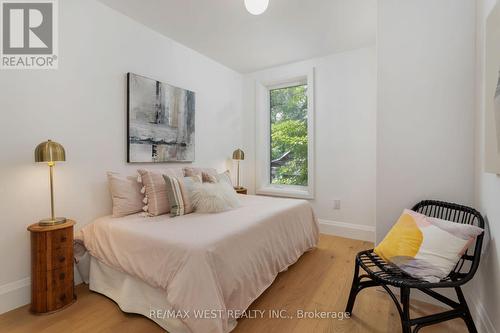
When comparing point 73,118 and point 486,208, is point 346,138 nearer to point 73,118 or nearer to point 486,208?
point 486,208

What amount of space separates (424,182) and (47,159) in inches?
109

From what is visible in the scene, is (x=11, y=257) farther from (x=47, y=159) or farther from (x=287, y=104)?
(x=287, y=104)

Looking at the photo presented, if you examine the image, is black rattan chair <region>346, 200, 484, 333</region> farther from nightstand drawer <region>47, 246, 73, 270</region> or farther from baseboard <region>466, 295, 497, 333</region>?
nightstand drawer <region>47, 246, 73, 270</region>

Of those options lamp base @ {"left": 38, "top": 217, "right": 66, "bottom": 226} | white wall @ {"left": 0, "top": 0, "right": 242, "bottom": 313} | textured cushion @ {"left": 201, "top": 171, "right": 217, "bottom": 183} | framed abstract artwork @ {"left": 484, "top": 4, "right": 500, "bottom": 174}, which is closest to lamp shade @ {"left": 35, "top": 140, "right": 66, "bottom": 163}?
white wall @ {"left": 0, "top": 0, "right": 242, "bottom": 313}

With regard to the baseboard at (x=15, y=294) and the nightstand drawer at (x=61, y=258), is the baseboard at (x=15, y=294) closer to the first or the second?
the baseboard at (x=15, y=294)

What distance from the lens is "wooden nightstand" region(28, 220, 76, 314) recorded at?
1655 mm

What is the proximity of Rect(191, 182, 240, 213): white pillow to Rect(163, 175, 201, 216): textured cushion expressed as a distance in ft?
0.17

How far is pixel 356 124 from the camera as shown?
10.4 ft

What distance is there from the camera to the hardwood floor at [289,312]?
1528mm

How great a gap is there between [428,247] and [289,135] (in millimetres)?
2698

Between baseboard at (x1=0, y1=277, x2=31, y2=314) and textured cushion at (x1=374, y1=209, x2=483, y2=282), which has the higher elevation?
textured cushion at (x1=374, y1=209, x2=483, y2=282)

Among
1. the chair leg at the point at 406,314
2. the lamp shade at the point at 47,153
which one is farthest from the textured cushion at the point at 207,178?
the chair leg at the point at 406,314

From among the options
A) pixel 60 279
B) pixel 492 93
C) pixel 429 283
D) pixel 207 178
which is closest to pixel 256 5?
pixel 492 93

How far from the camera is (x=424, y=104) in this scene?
1.80 m
